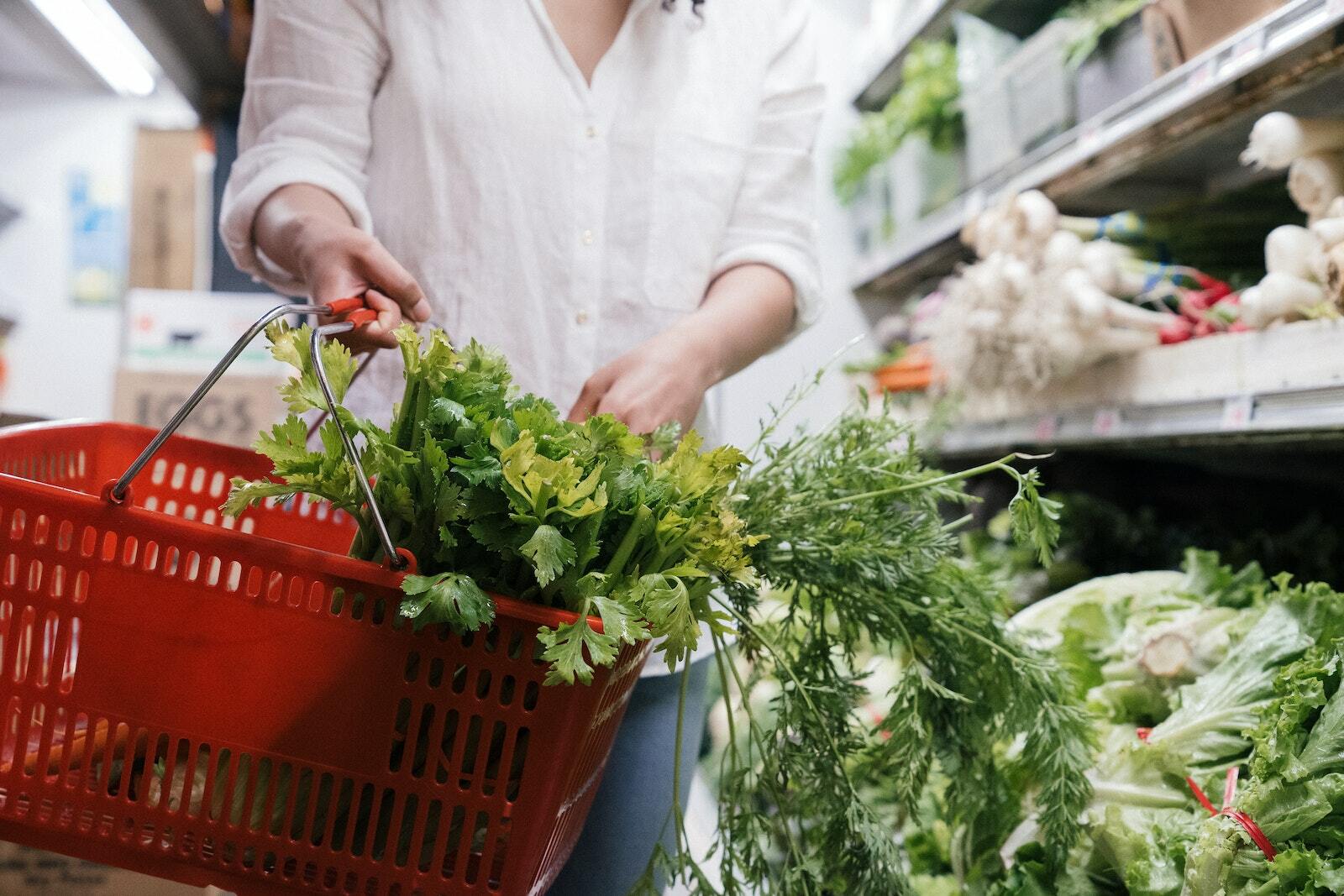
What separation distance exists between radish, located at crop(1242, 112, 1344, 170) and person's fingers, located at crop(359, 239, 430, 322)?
1.38 m

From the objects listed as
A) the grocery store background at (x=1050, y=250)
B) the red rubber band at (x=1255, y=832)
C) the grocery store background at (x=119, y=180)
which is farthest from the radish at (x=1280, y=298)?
the grocery store background at (x=119, y=180)

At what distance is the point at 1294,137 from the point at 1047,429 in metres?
0.77

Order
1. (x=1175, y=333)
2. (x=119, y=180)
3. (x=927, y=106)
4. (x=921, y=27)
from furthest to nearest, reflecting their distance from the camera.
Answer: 1. (x=119, y=180)
2. (x=921, y=27)
3. (x=927, y=106)
4. (x=1175, y=333)

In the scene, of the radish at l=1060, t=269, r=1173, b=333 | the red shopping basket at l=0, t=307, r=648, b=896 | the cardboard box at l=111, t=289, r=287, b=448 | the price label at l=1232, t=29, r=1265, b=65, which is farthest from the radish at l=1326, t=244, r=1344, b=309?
the cardboard box at l=111, t=289, r=287, b=448

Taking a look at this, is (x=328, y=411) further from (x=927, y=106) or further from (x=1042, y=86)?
(x=927, y=106)

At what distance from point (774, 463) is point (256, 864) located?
637 mm

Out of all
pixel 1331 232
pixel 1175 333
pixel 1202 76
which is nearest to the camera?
pixel 1331 232

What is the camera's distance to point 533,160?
130cm

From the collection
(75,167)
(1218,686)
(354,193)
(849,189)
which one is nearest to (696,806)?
(1218,686)

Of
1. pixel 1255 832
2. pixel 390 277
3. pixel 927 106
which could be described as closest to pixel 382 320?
pixel 390 277

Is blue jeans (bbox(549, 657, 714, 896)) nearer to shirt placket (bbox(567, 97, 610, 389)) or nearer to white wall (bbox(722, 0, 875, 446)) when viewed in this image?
shirt placket (bbox(567, 97, 610, 389))

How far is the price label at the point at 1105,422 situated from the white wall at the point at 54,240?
4.70 meters

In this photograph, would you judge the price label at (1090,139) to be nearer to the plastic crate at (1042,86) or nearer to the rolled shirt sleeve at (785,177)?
the plastic crate at (1042,86)

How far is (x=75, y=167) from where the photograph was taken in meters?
5.31
